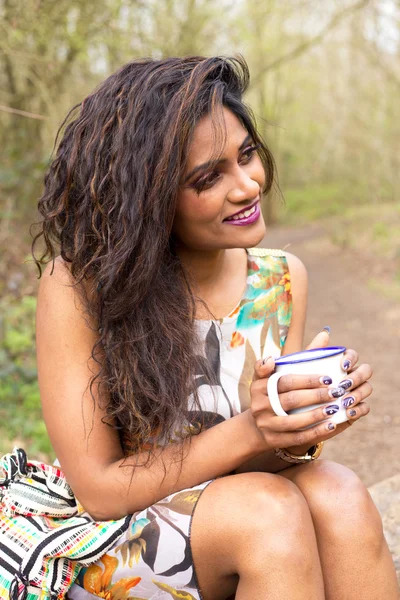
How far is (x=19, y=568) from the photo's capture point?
1.48 meters

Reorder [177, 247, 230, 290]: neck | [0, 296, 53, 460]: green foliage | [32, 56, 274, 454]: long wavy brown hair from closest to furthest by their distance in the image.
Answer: [32, 56, 274, 454]: long wavy brown hair → [177, 247, 230, 290]: neck → [0, 296, 53, 460]: green foliage

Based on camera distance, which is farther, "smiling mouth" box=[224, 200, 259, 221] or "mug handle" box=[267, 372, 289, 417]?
"smiling mouth" box=[224, 200, 259, 221]

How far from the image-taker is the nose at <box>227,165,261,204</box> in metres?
1.75

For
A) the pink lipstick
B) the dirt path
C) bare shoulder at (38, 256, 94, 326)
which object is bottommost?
the dirt path

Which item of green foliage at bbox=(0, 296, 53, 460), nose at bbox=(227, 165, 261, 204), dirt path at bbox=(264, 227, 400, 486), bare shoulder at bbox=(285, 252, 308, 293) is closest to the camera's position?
nose at bbox=(227, 165, 261, 204)

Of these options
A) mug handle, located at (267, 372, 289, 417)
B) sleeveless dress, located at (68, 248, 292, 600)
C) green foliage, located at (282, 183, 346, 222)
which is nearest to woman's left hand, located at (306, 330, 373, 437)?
mug handle, located at (267, 372, 289, 417)

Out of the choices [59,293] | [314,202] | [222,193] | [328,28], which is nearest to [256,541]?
[59,293]

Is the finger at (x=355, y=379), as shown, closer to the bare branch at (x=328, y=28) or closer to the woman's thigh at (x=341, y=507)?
the woman's thigh at (x=341, y=507)

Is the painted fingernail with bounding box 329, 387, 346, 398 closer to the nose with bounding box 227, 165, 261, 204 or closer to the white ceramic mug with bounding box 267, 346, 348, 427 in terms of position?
the white ceramic mug with bounding box 267, 346, 348, 427

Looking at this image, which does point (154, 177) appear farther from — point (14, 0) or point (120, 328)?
point (14, 0)

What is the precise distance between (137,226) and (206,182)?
21 cm

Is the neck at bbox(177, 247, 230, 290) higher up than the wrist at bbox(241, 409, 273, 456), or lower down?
higher up

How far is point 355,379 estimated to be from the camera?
1450 millimetres

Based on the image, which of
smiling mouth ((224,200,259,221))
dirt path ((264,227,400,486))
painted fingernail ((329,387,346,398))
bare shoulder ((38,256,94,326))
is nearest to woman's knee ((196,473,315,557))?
painted fingernail ((329,387,346,398))
